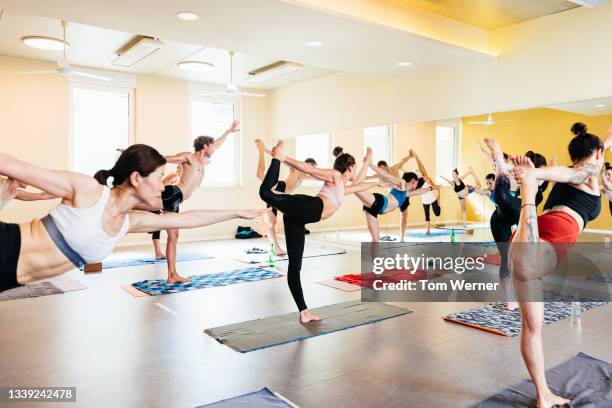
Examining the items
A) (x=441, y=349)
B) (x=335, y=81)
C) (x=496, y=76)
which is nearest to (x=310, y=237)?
(x=335, y=81)

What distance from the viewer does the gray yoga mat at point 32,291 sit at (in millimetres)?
4391

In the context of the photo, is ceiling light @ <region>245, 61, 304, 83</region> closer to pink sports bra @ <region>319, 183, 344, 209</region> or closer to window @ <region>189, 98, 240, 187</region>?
window @ <region>189, 98, 240, 187</region>

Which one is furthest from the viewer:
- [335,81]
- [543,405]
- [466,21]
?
[335,81]

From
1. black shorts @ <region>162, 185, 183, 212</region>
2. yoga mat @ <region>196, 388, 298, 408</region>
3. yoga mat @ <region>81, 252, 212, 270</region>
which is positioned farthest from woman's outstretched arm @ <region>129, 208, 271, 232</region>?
yoga mat @ <region>81, 252, 212, 270</region>

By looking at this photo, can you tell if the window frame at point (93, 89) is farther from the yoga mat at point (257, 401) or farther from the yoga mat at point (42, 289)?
the yoga mat at point (257, 401)

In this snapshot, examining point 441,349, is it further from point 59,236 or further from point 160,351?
point 59,236

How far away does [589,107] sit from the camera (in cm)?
488

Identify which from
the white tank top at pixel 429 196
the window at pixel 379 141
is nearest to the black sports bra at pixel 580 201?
the white tank top at pixel 429 196

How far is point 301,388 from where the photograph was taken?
253 cm

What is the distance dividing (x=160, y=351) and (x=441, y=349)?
1.88 meters

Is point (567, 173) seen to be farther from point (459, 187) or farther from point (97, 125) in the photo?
point (97, 125)

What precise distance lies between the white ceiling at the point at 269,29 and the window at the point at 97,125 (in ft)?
10.9

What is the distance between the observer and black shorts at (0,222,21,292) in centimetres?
169

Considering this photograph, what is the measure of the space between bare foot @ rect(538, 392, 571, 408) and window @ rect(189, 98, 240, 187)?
744cm
